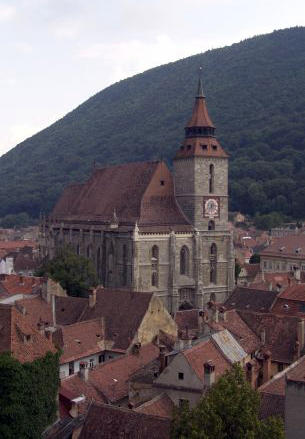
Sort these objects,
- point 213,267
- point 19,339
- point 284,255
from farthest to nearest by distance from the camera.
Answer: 1. point 284,255
2. point 213,267
3. point 19,339

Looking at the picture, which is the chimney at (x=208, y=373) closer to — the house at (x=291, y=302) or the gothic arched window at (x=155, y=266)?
the house at (x=291, y=302)

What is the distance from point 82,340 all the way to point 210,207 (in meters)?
32.8

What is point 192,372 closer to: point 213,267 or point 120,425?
point 120,425

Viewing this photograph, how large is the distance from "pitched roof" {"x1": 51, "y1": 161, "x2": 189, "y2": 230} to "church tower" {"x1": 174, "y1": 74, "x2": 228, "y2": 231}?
4.20 ft

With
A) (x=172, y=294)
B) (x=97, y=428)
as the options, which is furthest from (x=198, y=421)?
(x=172, y=294)

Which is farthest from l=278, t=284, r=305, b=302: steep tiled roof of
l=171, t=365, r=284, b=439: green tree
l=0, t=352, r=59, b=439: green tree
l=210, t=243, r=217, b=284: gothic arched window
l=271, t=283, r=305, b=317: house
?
l=171, t=365, r=284, b=439: green tree

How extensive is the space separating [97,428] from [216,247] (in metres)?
49.3

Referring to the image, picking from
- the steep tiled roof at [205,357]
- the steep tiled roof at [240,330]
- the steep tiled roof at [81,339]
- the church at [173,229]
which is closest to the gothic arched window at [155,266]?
the church at [173,229]

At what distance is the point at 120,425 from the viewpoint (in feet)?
93.8

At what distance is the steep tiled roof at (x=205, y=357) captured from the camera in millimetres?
34156

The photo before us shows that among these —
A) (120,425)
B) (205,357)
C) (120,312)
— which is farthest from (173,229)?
(120,425)

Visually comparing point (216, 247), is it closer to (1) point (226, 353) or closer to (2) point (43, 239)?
(2) point (43, 239)

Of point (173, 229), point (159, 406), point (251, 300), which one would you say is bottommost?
point (159, 406)

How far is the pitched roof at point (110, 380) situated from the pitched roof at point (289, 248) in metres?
65.4
